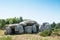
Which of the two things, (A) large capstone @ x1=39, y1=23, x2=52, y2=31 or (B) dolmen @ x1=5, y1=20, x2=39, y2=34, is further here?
(A) large capstone @ x1=39, y1=23, x2=52, y2=31

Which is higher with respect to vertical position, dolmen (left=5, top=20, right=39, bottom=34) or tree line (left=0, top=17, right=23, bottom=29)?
tree line (left=0, top=17, right=23, bottom=29)

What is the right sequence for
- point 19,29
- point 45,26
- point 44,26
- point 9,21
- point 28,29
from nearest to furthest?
point 19,29
point 28,29
point 45,26
point 44,26
point 9,21

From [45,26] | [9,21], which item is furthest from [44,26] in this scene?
[9,21]

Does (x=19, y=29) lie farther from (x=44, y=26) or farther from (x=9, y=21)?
(x=9, y=21)

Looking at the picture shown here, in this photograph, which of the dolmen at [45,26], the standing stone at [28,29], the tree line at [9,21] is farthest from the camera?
the tree line at [9,21]

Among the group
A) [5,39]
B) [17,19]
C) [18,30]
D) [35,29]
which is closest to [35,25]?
[35,29]

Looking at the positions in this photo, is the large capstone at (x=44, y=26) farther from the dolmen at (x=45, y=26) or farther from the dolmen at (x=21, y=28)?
the dolmen at (x=21, y=28)

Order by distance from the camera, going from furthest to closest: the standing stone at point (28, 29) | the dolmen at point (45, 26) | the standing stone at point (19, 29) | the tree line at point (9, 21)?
1. the tree line at point (9, 21)
2. the dolmen at point (45, 26)
3. the standing stone at point (28, 29)
4. the standing stone at point (19, 29)

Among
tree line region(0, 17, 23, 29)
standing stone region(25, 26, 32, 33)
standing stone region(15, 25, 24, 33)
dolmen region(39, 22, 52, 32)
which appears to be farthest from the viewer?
tree line region(0, 17, 23, 29)

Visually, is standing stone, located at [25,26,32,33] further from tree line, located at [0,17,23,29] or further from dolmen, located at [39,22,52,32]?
tree line, located at [0,17,23,29]

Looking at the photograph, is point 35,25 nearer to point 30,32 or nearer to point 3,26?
point 30,32

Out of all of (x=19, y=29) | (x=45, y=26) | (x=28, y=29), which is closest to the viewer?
A: (x=19, y=29)

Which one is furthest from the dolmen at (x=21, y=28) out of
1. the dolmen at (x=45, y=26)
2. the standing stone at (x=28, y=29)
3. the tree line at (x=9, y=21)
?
the tree line at (x=9, y=21)

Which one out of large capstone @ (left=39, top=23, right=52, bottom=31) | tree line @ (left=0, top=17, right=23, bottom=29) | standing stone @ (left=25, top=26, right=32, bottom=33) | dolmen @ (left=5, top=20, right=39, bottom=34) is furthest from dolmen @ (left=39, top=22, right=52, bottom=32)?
tree line @ (left=0, top=17, right=23, bottom=29)
